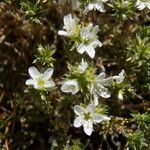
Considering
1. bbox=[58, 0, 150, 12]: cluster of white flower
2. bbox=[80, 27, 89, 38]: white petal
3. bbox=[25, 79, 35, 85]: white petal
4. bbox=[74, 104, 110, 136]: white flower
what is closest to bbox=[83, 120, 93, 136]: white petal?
bbox=[74, 104, 110, 136]: white flower

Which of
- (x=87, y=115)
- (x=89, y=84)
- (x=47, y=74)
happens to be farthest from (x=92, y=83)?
(x=47, y=74)

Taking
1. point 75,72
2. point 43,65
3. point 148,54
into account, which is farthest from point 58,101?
point 148,54

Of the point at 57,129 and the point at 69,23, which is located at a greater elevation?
the point at 69,23

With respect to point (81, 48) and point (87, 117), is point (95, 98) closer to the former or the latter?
point (87, 117)

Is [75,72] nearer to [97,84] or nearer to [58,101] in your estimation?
[97,84]

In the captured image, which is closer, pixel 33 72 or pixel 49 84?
pixel 49 84
